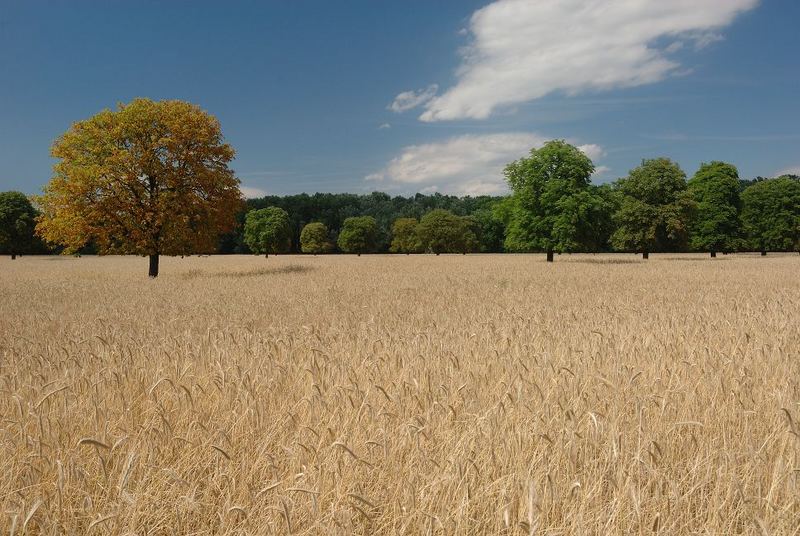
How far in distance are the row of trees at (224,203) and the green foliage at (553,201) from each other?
0.10 m

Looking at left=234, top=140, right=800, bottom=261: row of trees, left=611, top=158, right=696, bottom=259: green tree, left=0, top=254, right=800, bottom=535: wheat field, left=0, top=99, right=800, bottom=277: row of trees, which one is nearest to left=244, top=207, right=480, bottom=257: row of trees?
left=0, top=99, right=800, bottom=277: row of trees

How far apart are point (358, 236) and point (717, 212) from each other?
66417 mm

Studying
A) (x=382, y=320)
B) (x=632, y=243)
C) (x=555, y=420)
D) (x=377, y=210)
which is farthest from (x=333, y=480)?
(x=377, y=210)

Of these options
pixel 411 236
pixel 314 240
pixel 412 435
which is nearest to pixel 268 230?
pixel 314 240

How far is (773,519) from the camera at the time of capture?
8.70 feet

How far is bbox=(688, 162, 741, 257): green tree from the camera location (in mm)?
59812

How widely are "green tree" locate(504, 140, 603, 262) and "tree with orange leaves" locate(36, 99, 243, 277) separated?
2741 centimetres

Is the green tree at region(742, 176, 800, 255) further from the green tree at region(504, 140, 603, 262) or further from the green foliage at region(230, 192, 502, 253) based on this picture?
the green foliage at region(230, 192, 502, 253)

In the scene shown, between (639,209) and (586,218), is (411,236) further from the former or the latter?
(586,218)

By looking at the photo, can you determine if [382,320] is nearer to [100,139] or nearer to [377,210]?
[100,139]

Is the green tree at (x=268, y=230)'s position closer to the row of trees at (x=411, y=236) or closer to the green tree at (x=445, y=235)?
the row of trees at (x=411, y=236)

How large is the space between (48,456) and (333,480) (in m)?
1.95

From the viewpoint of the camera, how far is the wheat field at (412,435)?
2643mm

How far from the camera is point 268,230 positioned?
277 feet
